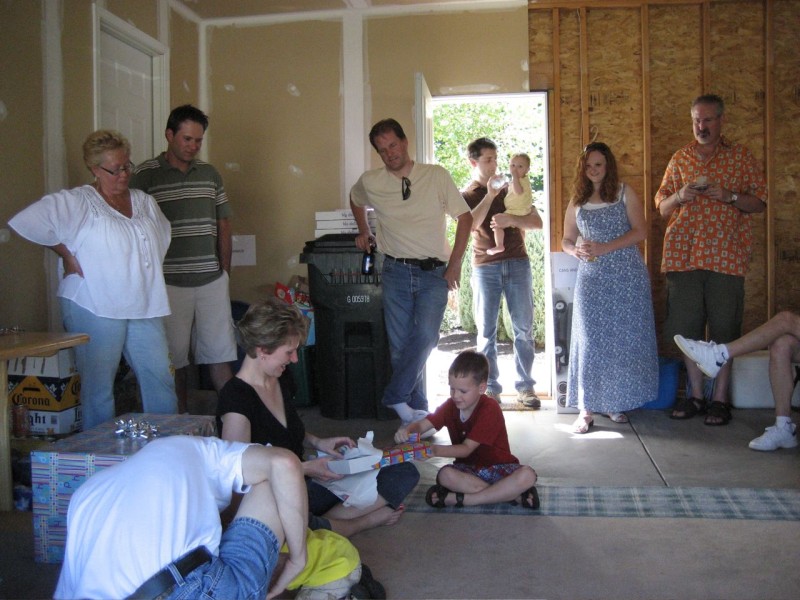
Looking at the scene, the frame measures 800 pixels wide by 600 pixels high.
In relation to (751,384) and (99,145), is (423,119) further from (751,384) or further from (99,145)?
(751,384)

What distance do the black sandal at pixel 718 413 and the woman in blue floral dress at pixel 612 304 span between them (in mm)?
331

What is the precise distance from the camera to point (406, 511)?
3039 mm

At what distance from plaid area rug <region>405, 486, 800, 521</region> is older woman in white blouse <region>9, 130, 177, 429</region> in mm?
1312

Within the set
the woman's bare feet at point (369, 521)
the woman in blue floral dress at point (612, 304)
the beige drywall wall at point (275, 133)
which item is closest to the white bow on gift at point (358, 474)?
the woman's bare feet at point (369, 521)

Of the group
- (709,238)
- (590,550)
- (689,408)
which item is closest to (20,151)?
(590,550)

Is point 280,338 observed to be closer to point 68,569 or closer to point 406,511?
point 68,569

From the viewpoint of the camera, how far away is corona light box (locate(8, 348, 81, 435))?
342 cm

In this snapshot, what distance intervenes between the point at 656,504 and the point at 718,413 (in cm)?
151

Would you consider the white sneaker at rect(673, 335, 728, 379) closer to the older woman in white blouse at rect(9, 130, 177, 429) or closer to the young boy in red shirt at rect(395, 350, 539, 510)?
the young boy in red shirt at rect(395, 350, 539, 510)

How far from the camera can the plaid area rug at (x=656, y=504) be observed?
9.61ft

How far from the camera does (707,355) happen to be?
3.86 m

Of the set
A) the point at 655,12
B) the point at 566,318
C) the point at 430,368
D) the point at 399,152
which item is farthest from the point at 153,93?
the point at 655,12

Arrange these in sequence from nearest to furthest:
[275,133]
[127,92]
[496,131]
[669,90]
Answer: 1. [127,92]
2. [669,90]
3. [275,133]
4. [496,131]

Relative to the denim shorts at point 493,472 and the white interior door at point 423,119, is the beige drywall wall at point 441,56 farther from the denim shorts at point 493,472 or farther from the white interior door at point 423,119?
the denim shorts at point 493,472
